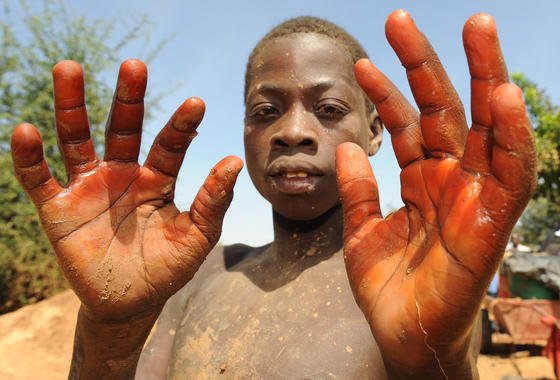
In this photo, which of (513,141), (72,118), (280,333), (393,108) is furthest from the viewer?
(280,333)

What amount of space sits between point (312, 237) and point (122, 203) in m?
0.75

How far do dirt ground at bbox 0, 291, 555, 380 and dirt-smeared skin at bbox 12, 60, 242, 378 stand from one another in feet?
14.3

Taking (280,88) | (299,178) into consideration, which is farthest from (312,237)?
(280,88)

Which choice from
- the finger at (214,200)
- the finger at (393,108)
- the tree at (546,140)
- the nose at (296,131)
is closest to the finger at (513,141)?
the finger at (393,108)

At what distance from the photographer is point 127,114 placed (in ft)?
4.53

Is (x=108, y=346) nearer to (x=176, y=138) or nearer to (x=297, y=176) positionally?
(x=176, y=138)

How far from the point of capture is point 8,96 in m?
8.48

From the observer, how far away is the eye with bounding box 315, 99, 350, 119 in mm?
1756

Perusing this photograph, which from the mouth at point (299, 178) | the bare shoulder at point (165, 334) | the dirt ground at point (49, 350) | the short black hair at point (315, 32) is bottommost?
the dirt ground at point (49, 350)

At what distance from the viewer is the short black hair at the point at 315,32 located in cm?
192

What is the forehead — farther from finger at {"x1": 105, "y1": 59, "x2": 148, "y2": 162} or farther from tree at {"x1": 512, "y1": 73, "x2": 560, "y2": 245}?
tree at {"x1": 512, "y1": 73, "x2": 560, "y2": 245}

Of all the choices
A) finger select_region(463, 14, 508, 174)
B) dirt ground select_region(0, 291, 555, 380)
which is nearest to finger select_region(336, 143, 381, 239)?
finger select_region(463, 14, 508, 174)

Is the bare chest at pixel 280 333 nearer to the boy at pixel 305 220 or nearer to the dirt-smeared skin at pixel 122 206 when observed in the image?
the boy at pixel 305 220

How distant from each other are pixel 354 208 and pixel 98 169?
0.74 metres
